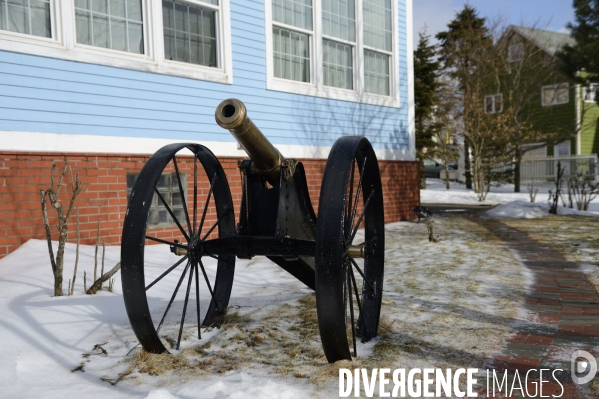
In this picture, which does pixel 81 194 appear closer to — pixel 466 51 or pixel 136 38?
pixel 136 38

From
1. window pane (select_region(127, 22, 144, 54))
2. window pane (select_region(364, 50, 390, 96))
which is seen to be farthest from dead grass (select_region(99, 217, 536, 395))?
window pane (select_region(364, 50, 390, 96))

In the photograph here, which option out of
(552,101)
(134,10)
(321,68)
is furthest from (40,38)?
(552,101)

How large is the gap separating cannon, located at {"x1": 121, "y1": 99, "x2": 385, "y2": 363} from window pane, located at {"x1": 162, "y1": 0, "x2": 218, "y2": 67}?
14.4ft

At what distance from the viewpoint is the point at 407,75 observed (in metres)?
12.5

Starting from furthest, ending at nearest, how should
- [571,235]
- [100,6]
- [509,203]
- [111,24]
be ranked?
[509,203], [571,235], [111,24], [100,6]

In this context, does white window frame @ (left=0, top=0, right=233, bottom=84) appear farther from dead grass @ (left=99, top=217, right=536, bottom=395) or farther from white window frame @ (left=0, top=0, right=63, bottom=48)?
dead grass @ (left=99, top=217, right=536, bottom=395)

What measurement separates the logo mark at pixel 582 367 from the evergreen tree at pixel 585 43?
1032 centimetres

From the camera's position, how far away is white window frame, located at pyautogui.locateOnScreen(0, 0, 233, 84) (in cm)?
648

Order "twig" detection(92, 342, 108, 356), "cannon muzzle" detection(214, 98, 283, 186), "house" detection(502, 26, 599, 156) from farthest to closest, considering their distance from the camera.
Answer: "house" detection(502, 26, 599, 156) < "twig" detection(92, 342, 108, 356) < "cannon muzzle" detection(214, 98, 283, 186)

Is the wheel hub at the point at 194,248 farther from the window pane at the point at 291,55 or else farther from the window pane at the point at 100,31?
the window pane at the point at 291,55

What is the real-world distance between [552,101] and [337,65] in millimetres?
20849

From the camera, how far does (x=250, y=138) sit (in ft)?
11.9

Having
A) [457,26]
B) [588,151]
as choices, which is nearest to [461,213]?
[457,26]

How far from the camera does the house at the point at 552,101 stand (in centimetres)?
2589
